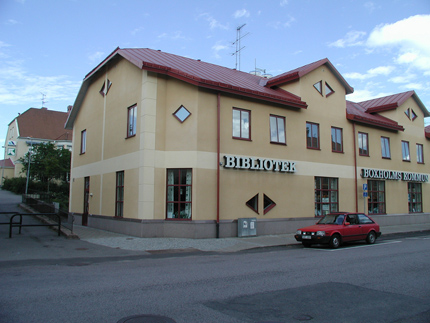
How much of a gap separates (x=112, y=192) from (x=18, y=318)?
13946 millimetres

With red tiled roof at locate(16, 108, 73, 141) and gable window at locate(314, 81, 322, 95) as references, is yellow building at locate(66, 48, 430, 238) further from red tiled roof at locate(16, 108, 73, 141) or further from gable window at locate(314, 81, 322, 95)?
red tiled roof at locate(16, 108, 73, 141)

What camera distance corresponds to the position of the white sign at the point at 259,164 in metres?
16.7

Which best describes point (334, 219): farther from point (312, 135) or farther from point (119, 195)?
point (119, 195)

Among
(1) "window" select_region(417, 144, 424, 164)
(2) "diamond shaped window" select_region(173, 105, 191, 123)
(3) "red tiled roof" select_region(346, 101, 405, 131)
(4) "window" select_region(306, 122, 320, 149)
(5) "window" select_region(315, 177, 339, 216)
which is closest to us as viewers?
(2) "diamond shaped window" select_region(173, 105, 191, 123)

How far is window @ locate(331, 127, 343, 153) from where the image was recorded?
22.0 meters

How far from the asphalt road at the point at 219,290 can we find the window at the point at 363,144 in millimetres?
13765

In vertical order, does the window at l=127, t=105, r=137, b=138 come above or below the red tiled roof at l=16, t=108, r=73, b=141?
below

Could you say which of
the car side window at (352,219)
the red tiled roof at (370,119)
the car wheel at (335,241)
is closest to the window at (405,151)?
the red tiled roof at (370,119)

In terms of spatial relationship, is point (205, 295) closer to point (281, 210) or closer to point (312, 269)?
point (312, 269)

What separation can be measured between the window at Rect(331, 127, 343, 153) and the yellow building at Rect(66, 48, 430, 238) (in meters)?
0.09

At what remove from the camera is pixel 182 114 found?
16.5 meters

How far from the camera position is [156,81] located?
657 inches

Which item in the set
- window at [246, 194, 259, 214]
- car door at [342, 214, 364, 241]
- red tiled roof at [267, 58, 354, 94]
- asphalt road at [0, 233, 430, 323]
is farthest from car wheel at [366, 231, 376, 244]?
red tiled roof at [267, 58, 354, 94]

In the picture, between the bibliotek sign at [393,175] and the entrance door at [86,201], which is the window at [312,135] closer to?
the bibliotek sign at [393,175]
